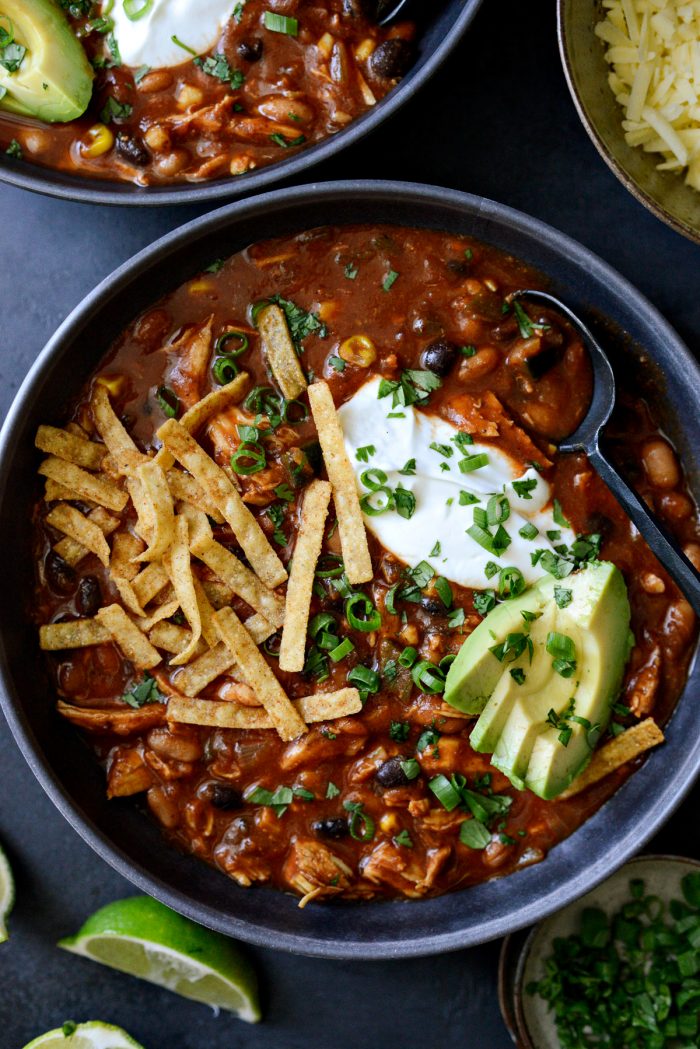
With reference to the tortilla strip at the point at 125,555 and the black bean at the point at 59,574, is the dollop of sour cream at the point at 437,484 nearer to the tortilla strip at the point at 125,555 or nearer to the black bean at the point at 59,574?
the tortilla strip at the point at 125,555

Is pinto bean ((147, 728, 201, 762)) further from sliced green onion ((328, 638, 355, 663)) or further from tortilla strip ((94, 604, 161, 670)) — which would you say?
sliced green onion ((328, 638, 355, 663))

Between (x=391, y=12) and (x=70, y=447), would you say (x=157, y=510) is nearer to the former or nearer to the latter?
(x=70, y=447)

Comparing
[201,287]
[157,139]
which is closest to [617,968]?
[201,287]

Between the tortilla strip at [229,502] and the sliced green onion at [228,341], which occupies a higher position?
the sliced green onion at [228,341]

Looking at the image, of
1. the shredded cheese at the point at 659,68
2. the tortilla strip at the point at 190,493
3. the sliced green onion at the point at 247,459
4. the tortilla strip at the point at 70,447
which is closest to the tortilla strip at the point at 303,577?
the sliced green onion at the point at 247,459

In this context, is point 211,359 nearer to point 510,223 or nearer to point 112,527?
point 112,527

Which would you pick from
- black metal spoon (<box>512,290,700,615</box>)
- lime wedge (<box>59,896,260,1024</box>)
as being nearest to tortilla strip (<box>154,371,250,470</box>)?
black metal spoon (<box>512,290,700,615</box>)
